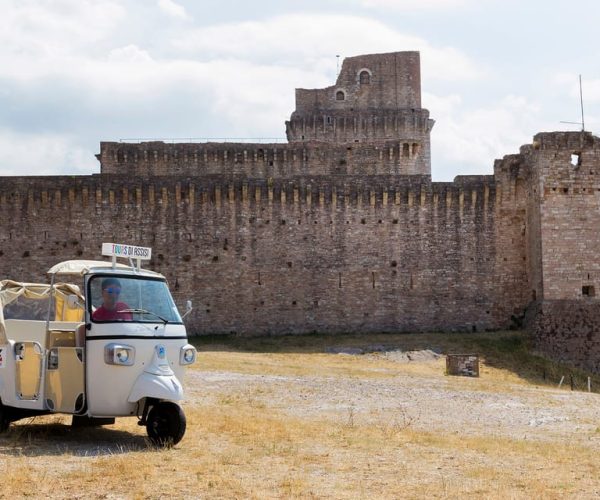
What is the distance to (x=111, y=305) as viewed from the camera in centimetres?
1104

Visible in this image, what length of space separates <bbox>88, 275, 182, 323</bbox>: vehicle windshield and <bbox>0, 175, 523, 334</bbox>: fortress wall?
73.6ft

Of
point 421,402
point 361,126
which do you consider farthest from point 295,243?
point 421,402

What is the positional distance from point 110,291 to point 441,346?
21.4 meters

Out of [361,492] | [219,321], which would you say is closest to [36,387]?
[361,492]

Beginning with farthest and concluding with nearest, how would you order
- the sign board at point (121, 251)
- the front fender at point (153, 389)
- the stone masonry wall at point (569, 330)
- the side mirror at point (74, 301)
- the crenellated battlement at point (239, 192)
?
the crenellated battlement at point (239, 192) < the stone masonry wall at point (569, 330) < the sign board at point (121, 251) < the side mirror at point (74, 301) < the front fender at point (153, 389)

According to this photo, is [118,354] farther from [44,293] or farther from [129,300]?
[44,293]

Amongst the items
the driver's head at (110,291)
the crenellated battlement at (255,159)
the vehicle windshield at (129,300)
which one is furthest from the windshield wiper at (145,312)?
the crenellated battlement at (255,159)

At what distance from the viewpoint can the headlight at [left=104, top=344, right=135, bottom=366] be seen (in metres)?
10.6

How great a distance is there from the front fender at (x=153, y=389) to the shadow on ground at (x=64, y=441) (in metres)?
0.64

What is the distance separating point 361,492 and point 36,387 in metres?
4.72

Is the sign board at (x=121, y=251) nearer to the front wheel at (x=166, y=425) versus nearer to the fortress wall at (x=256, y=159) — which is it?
the front wheel at (x=166, y=425)

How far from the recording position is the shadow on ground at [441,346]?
1140 inches

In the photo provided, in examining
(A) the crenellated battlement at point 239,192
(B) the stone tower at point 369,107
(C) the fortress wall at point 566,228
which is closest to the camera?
(C) the fortress wall at point 566,228

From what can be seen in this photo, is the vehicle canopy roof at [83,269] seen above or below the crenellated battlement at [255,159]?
below
